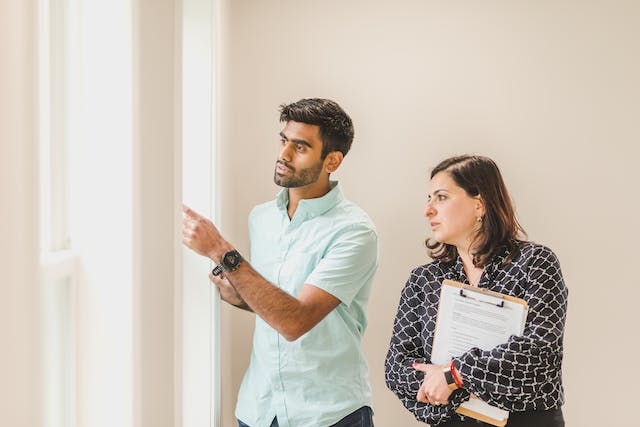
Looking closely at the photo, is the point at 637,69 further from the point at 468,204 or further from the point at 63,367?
the point at 63,367

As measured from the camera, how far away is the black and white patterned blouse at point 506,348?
1658 mm

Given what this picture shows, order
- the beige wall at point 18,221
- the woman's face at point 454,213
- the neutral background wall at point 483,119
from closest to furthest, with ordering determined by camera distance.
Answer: the beige wall at point 18,221 → the woman's face at point 454,213 → the neutral background wall at point 483,119

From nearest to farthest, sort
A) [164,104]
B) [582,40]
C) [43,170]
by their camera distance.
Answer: [43,170], [164,104], [582,40]

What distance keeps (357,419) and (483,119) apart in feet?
4.15

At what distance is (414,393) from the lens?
1.80 meters

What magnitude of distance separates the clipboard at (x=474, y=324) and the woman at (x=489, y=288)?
1.1 inches

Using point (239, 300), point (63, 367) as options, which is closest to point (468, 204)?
point (239, 300)

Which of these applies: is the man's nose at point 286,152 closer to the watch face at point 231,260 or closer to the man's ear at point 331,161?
the man's ear at point 331,161

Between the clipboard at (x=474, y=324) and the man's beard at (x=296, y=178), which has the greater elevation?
the man's beard at (x=296, y=178)

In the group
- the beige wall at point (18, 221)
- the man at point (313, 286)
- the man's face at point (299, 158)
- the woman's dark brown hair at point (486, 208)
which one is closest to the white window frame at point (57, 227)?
the beige wall at point (18, 221)

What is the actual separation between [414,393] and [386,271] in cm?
78

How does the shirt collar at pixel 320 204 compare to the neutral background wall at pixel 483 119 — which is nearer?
the shirt collar at pixel 320 204

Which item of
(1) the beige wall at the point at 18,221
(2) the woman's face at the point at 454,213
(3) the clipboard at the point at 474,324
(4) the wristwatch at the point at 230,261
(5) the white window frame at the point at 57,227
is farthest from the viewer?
(2) the woman's face at the point at 454,213

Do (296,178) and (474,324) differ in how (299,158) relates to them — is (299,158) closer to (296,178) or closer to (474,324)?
(296,178)
